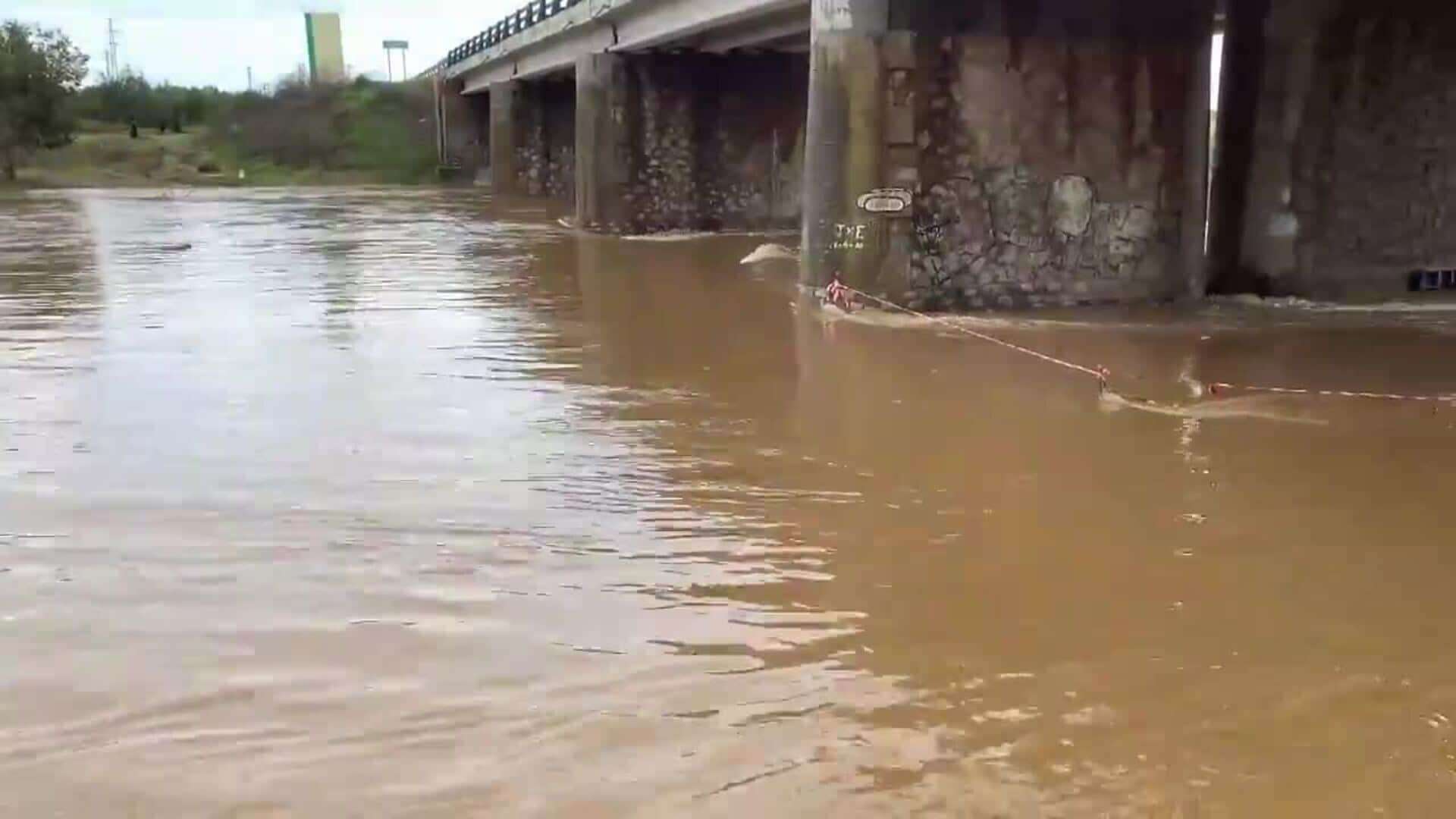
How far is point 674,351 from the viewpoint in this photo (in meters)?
13.4

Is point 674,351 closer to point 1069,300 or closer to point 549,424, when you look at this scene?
point 549,424

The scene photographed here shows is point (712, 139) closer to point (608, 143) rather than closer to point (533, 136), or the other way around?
point (608, 143)

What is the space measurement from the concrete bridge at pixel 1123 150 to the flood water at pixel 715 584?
10.4 feet

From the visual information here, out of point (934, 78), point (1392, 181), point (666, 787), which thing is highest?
point (934, 78)

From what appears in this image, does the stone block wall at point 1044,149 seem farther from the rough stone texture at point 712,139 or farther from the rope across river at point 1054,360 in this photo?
the rough stone texture at point 712,139

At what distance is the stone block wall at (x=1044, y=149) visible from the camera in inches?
621

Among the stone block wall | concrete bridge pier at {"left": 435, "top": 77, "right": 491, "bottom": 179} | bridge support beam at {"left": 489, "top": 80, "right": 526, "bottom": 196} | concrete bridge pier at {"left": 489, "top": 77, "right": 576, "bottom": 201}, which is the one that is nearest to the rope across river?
the stone block wall

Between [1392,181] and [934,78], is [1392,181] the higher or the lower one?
the lower one

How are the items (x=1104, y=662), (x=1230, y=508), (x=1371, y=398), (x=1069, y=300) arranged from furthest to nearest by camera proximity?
1. (x=1069, y=300)
2. (x=1371, y=398)
3. (x=1230, y=508)
4. (x=1104, y=662)

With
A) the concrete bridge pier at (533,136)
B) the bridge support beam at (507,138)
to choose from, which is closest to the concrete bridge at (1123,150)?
the concrete bridge pier at (533,136)

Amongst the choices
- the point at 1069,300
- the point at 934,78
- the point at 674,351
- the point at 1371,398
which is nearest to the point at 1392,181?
the point at 1069,300

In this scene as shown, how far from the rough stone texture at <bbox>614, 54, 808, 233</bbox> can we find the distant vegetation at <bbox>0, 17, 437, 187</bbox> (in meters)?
31.7

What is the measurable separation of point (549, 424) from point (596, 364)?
277cm

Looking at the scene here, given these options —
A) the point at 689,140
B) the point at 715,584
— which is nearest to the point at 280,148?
the point at 689,140
